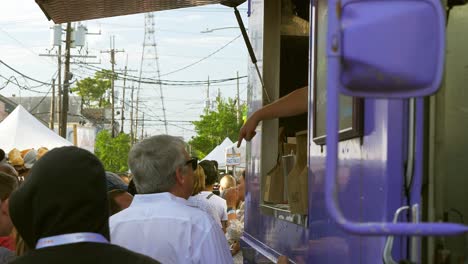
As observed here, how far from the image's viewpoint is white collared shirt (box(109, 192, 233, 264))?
3918 millimetres

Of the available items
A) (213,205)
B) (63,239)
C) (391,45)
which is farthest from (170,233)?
(213,205)

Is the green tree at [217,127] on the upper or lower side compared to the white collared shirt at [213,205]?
upper

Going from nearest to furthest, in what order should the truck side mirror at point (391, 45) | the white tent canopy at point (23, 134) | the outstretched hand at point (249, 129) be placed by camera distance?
the truck side mirror at point (391, 45), the outstretched hand at point (249, 129), the white tent canopy at point (23, 134)

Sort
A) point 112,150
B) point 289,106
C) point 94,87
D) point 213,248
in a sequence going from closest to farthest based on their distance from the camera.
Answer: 1. point 213,248
2. point 289,106
3. point 112,150
4. point 94,87

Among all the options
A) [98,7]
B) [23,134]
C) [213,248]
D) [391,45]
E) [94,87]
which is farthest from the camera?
[94,87]

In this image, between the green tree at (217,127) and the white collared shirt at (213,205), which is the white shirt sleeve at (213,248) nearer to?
the white collared shirt at (213,205)

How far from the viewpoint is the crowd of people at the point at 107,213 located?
2.36 meters

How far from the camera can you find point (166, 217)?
13.1 ft

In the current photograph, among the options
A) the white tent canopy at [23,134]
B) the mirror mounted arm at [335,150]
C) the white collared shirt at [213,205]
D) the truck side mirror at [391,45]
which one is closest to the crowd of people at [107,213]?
the mirror mounted arm at [335,150]

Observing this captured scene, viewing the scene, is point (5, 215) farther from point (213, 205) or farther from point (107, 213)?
point (213, 205)

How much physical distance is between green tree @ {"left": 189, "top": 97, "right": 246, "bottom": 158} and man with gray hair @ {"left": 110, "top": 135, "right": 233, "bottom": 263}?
66.9 metres

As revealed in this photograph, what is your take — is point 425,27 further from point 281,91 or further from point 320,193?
point 281,91

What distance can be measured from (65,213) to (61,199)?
42 mm

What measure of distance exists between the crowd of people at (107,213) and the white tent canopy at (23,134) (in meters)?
9.49
